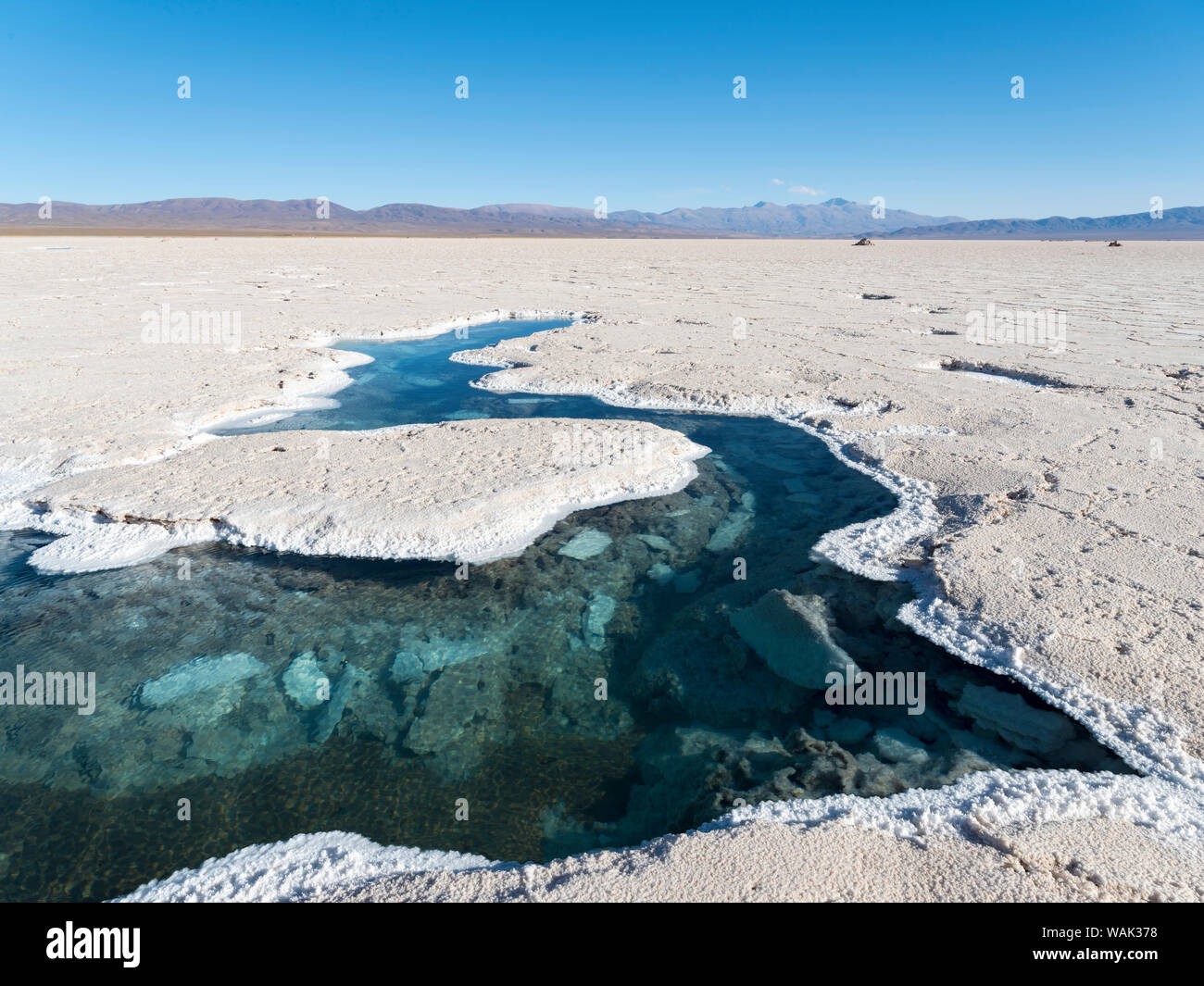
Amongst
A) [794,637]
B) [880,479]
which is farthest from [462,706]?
[880,479]

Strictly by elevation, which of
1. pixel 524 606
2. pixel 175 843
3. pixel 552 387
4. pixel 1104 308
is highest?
pixel 1104 308

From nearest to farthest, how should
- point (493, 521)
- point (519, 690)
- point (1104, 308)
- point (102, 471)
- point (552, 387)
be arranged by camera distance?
point (519, 690) → point (493, 521) → point (102, 471) → point (552, 387) → point (1104, 308)

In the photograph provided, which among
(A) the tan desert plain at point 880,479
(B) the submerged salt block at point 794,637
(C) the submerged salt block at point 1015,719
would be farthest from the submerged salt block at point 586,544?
(C) the submerged salt block at point 1015,719

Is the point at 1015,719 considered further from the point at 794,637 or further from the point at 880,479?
the point at 880,479

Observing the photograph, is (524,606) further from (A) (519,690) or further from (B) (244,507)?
(B) (244,507)

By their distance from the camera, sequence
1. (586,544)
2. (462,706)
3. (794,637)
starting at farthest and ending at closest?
(586,544) < (794,637) < (462,706)
